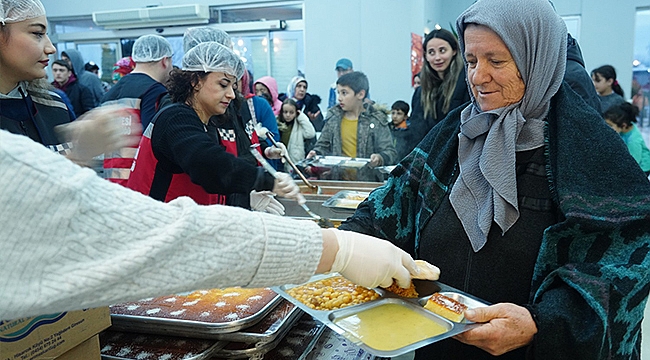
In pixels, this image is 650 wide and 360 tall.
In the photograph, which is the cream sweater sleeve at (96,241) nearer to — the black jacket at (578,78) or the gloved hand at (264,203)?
the gloved hand at (264,203)

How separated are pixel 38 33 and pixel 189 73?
22.6 inches

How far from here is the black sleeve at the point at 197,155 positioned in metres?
1.79

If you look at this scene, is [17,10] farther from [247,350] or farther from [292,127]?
[292,127]

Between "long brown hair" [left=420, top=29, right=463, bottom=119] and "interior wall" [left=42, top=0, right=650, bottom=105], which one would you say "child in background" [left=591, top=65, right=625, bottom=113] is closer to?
"long brown hair" [left=420, top=29, right=463, bottom=119]

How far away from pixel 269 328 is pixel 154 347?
0.97ft

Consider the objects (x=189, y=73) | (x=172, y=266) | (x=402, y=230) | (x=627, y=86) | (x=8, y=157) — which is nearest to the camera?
(x=8, y=157)

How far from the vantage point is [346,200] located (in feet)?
7.69

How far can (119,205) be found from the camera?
25.0 inches

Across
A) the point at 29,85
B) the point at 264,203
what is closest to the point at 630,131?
the point at 264,203

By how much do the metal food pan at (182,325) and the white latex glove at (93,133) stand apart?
670 millimetres

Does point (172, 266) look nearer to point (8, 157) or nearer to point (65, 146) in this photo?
point (8, 157)

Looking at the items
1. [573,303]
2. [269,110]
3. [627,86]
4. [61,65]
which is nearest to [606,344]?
[573,303]

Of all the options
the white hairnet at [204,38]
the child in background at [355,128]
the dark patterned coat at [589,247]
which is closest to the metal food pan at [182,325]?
the dark patterned coat at [589,247]

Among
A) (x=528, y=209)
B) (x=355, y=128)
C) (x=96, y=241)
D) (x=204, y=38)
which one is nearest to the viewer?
(x=96, y=241)
